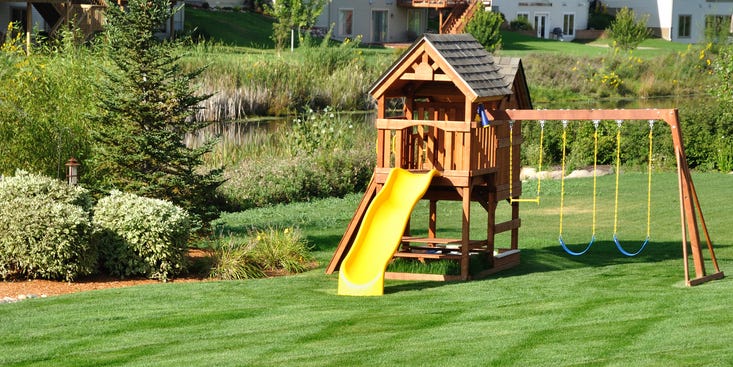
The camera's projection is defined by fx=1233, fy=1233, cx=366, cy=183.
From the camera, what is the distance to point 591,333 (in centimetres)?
1205

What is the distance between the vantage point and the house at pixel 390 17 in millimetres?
75750

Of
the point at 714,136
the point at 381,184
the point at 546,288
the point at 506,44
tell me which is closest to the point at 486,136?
the point at 381,184

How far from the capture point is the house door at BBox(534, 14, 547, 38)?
86562 mm

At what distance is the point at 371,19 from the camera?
7856 centimetres

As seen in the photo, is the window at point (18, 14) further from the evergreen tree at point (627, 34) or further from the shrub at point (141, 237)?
the shrub at point (141, 237)

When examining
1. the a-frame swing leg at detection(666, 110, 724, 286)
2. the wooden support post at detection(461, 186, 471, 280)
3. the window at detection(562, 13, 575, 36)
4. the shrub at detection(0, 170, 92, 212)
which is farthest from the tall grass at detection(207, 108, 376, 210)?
the window at detection(562, 13, 575, 36)

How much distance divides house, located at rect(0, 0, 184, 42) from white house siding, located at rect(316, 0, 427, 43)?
16986 millimetres

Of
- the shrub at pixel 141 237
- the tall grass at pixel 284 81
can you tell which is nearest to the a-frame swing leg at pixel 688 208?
the shrub at pixel 141 237

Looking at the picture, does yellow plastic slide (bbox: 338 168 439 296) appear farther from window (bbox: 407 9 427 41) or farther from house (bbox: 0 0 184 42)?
window (bbox: 407 9 427 41)

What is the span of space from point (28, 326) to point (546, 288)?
6.11 metres

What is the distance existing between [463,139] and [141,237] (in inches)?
174

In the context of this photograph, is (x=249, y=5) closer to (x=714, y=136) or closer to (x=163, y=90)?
(x=714, y=136)

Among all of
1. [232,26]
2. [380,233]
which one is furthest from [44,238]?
[232,26]

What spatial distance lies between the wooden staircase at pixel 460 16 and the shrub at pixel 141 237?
57952 mm
